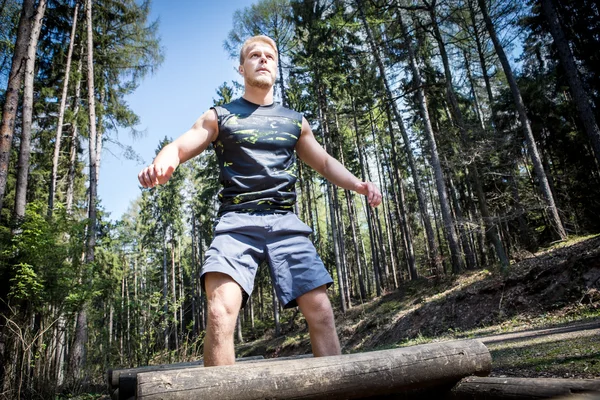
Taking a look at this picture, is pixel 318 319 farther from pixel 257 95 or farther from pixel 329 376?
pixel 257 95

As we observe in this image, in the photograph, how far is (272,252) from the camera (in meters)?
1.98

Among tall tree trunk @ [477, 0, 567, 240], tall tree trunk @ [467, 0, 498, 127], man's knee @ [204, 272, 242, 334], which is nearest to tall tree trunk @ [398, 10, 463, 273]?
tall tree trunk @ [467, 0, 498, 127]

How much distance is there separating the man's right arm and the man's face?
1.13 feet

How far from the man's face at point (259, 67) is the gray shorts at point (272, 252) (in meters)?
0.87

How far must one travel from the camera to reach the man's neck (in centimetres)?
238

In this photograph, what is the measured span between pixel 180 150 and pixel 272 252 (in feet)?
2.44

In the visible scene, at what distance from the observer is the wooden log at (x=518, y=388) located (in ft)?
3.64

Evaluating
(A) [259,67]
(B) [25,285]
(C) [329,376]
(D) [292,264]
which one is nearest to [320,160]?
(A) [259,67]

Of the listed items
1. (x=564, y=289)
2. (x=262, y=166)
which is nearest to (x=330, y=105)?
(x=564, y=289)

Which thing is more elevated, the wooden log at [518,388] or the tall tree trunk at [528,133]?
the tall tree trunk at [528,133]

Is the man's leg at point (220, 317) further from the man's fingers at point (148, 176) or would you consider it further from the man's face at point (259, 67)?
the man's face at point (259, 67)

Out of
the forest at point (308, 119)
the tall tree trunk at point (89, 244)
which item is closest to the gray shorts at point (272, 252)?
the forest at point (308, 119)

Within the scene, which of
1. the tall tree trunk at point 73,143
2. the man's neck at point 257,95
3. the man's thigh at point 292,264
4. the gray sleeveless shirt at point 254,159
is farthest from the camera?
the tall tree trunk at point 73,143

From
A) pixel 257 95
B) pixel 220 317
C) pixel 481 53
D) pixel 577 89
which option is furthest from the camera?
pixel 481 53
